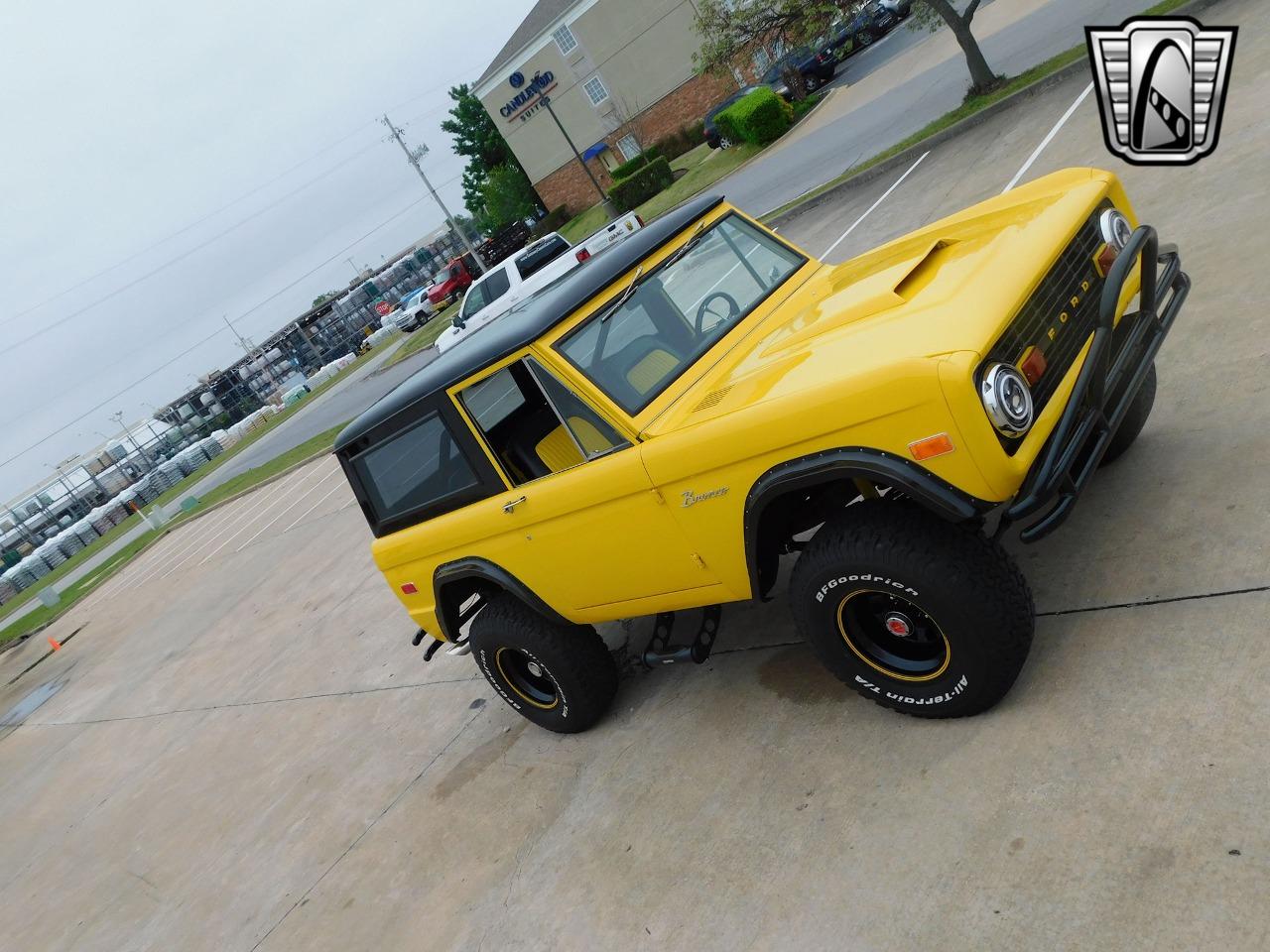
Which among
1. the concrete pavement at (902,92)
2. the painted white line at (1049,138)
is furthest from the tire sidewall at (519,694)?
the concrete pavement at (902,92)

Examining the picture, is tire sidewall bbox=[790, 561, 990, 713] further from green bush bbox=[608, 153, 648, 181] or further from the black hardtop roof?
green bush bbox=[608, 153, 648, 181]

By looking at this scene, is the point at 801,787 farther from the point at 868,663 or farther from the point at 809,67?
the point at 809,67

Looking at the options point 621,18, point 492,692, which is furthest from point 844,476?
point 621,18

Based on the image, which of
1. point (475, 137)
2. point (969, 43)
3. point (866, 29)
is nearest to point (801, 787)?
point (969, 43)

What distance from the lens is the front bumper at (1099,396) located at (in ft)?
9.47

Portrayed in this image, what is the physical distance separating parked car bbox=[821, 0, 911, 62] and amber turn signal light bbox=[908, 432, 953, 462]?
95.6 feet

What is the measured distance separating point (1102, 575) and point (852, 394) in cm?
159

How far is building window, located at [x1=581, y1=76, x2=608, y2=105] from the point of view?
44.8m

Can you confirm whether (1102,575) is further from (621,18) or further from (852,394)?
(621,18)

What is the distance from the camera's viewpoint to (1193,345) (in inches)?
193

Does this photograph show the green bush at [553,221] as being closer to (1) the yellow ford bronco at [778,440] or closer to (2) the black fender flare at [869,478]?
(1) the yellow ford bronco at [778,440]

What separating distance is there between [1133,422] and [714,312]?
208cm

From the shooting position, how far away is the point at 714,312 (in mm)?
4312

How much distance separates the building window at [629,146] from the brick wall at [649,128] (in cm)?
23
